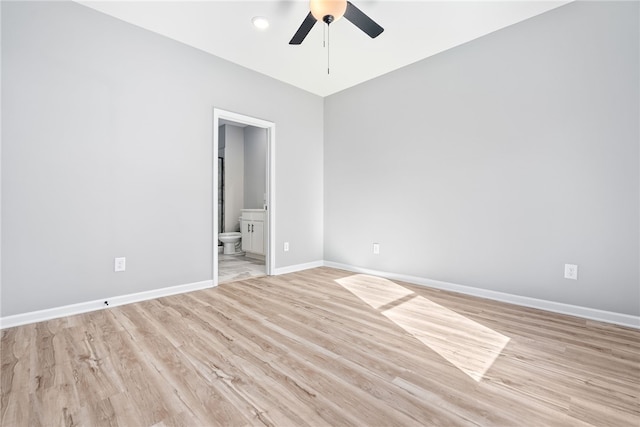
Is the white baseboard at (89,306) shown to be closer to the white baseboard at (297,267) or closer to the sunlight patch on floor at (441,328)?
the white baseboard at (297,267)

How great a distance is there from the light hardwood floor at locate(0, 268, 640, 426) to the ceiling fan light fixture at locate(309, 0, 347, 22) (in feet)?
7.34

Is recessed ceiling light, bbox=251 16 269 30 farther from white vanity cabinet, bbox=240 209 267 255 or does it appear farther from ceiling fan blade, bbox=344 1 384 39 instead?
white vanity cabinet, bbox=240 209 267 255

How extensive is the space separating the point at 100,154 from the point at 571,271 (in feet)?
13.5

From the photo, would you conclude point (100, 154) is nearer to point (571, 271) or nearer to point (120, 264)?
point (120, 264)

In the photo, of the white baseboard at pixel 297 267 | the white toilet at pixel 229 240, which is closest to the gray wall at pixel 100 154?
the white baseboard at pixel 297 267

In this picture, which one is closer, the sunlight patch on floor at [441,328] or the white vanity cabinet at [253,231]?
the sunlight patch on floor at [441,328]

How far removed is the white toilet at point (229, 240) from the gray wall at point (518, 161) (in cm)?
271

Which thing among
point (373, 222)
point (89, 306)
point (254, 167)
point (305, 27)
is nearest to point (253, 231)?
point (254, 167)

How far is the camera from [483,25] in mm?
2646

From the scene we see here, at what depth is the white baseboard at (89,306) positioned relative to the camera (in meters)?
2.09

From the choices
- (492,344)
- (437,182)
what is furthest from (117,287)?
(437,182)

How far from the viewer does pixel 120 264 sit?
2561 mm

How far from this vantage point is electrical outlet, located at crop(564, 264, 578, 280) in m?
2.33

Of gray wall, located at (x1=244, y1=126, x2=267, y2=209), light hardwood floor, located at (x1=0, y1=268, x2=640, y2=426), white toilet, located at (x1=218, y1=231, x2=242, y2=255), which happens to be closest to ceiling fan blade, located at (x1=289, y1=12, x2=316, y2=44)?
light hardwood floor, located at (x1=0, y1=268, x2=640, y2=426)
